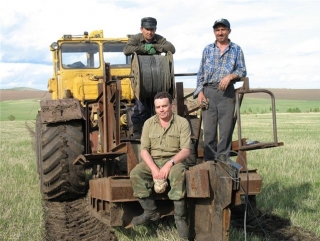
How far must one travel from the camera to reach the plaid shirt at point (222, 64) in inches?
237

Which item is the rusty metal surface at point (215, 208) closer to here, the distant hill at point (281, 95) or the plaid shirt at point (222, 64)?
the plaid shirt at point (222, 64)

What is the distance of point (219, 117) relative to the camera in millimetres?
6051

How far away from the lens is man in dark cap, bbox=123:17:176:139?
6633 mm

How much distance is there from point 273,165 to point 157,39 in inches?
182

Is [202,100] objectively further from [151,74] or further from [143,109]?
[143,109]

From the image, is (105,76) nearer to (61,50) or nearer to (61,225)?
(61,225)

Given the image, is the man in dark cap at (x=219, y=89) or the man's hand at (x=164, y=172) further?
the man in dark cap at (x=219, y=89)

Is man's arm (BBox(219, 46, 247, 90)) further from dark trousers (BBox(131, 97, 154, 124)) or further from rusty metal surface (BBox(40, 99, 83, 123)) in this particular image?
rusty metal surface (BBox(40, 99, 83, 123))

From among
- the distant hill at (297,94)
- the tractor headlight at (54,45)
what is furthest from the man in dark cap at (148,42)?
the distant hill at (297,94)

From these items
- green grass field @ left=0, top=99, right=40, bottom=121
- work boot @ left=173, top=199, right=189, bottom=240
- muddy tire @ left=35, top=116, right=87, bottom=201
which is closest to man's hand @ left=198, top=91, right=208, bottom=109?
work boot @ left=173, top=199, right=189, bottom=240

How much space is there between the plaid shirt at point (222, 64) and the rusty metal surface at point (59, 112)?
1.84m

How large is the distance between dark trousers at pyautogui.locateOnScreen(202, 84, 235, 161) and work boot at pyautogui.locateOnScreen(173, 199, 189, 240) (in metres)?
1.05

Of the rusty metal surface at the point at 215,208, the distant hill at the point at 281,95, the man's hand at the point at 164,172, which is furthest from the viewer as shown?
the distant hill at the point at 281,95

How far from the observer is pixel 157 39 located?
6879 millimetres
